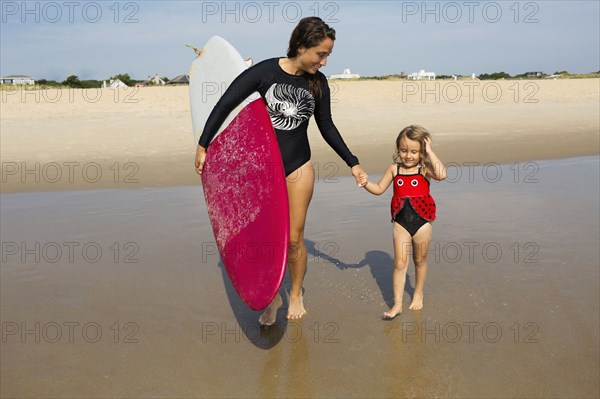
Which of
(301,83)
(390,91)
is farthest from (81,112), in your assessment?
(301,83)

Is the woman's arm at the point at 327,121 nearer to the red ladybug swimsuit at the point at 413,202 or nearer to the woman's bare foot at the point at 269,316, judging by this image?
the red ladybug swimsuit at the point at 413,202

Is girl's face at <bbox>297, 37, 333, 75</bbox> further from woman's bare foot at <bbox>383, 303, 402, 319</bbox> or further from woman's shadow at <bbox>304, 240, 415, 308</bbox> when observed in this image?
woman's shadow at <bbox>304, 240, 415, 308</bbox>

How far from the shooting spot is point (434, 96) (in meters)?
21.7

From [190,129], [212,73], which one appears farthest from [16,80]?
[212,73]

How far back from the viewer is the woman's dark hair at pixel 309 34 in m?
3.08

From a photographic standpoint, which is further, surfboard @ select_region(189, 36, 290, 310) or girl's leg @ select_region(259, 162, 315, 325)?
girl's leg @ select_region(259, 162, 315, 325)

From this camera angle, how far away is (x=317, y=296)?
397 cm

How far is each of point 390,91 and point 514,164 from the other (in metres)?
13.0

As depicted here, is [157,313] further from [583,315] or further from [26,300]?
[583,315]

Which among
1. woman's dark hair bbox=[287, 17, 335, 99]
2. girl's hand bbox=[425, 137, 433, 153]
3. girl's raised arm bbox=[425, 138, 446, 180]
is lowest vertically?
girl's raised arm bbox=[425, 138, 446, 180]

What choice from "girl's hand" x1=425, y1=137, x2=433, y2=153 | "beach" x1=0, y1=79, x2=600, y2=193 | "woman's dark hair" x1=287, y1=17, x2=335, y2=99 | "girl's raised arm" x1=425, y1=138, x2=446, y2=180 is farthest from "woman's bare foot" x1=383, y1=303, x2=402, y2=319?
"beach" x1=0, y1=79, x2=600, y2=193

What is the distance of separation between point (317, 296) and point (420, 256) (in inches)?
31.5

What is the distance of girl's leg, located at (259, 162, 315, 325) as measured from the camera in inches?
131

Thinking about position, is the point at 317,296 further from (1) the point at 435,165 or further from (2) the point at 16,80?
(2) the point at 16,80
